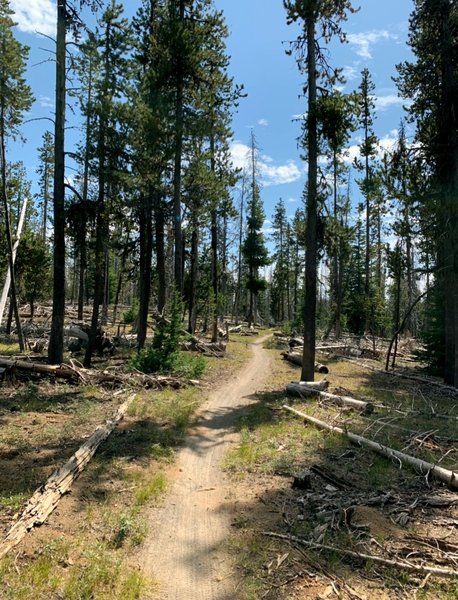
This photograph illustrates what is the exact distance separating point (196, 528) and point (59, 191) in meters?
10.9

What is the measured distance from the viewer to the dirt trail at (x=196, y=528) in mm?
4359

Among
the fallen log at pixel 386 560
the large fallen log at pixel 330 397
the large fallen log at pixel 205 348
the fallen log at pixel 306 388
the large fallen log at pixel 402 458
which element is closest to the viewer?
the fallen log at pixel 386 560

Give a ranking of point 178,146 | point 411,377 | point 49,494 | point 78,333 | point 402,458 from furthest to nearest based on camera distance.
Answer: point 78,333
point 178,146
point 411,377
point 402,458
point 49,494

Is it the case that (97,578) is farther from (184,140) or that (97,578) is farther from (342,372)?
(184,140)

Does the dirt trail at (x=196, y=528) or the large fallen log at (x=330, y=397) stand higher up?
the large fallen log at (x=330, y=397)

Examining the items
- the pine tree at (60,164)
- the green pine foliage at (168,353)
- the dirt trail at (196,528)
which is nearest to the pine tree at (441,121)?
the green pine foliage at (168,353)

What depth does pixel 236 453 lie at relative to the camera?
8.27 meters

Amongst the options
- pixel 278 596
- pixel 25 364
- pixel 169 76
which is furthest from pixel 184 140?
pixel 278 596

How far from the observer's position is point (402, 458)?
7438 millimetres

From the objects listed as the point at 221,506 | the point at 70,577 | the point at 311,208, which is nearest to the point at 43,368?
the point at 221,506

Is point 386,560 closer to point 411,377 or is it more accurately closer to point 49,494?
point 49,494

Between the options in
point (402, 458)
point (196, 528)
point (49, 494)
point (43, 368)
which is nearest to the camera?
point (196, 528)

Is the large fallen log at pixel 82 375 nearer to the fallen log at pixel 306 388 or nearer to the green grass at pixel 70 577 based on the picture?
the fallen log at pixel 306 388

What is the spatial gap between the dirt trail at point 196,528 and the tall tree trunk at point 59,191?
243 inches
